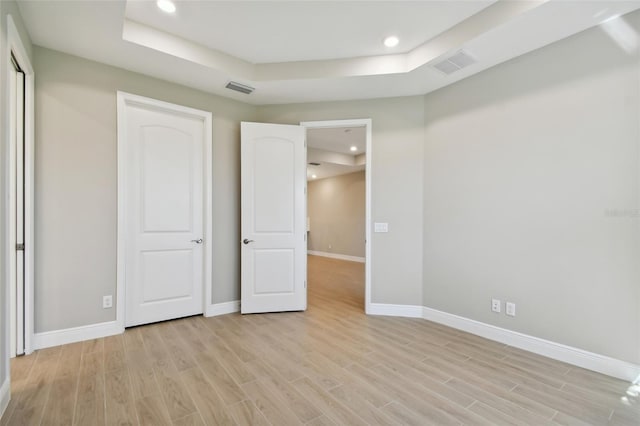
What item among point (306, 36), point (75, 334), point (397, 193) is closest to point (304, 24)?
point (306, 36)

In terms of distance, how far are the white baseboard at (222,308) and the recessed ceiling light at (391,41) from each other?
3.33 metres

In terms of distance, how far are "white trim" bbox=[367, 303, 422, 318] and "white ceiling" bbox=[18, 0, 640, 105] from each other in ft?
8.37

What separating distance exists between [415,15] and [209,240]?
10.0ft

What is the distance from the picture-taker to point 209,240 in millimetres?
3467

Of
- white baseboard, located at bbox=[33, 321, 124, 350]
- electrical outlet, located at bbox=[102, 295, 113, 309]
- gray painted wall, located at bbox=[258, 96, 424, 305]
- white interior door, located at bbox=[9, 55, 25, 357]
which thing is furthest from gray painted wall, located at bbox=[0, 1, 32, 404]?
gray painted wall, located at bbox=[258, 96, 424, 305]

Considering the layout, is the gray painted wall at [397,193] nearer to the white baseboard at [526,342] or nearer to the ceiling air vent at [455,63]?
the white baseboard at [526,342]

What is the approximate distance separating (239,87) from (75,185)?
1889 mm

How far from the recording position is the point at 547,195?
8.27 ft

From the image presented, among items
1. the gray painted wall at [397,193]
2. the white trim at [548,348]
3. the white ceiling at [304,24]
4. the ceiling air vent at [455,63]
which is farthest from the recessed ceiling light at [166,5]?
the white trim at [548,348]

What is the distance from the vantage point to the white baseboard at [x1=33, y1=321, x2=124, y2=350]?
8.31 ft

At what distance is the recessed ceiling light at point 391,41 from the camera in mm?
2738

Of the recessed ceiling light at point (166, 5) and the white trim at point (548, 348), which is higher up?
the recessed ceiling light at point (166, 5)

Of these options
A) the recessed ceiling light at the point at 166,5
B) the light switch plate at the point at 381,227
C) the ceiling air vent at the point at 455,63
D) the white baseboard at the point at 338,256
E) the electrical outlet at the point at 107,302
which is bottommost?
the white baseboard at the point at 338,256

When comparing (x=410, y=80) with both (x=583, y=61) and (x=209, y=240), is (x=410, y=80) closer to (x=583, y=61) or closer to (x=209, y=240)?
(x=583, y=61)
